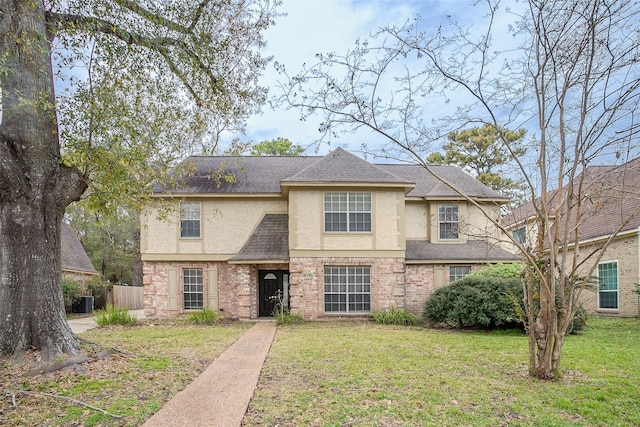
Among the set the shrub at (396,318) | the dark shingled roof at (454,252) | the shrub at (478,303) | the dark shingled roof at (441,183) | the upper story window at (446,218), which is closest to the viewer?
the shrub at (478,303)

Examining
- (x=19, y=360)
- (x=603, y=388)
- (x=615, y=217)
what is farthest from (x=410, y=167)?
(x=19, y=360)

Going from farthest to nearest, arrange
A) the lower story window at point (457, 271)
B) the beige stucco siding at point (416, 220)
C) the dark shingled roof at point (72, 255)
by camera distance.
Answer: the dark shingled roof at point (72, 255), the beige stucco siding at point (416, 220), the lower story window at point (457, 271)

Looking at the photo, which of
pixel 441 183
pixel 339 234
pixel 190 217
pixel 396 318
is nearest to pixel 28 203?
pixel 190 217

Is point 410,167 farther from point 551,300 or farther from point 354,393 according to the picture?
point 354,393

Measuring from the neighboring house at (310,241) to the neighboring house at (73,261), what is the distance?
26.6 ft

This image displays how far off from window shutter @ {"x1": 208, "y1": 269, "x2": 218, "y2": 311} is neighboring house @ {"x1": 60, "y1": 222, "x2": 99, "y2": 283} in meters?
9.30

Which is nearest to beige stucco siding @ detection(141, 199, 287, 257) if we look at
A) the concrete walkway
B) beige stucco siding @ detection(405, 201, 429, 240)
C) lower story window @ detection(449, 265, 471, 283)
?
beige stucco siding @ detection(405, 201, 429, 240)

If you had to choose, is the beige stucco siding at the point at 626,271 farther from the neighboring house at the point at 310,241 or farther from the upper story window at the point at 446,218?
the upper story window at the point at 446,218

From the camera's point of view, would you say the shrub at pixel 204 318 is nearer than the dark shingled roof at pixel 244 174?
Yes

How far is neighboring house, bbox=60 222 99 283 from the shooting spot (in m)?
21.2

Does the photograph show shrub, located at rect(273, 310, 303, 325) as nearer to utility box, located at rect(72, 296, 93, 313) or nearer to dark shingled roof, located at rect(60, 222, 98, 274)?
utility box, located at rect(72, 296, 93, 313)

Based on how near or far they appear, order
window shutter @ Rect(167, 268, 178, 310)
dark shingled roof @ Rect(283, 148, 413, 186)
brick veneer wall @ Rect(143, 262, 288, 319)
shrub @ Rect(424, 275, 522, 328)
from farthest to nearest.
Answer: window shutter @ Rect(167, 268, 178, 310), brick veneer wall @ Rect(143, 262, 288, 319), dark shingled roof @ Rect(283, 148, 413, 186), shrub @ Rect(424, 275, 522, 328)

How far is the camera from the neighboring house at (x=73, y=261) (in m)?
21.2

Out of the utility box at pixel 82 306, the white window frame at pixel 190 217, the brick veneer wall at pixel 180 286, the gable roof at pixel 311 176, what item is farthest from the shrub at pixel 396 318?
the utility box at pixel 82 306
